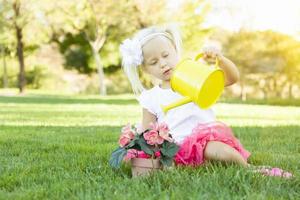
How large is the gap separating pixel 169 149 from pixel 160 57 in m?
0.70

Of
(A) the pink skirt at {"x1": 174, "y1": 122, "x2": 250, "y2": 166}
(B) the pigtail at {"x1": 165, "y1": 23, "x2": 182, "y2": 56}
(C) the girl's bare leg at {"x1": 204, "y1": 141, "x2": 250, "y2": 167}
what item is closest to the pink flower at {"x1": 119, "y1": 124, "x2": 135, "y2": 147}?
(A) the pink skirt at {"x1": 174, "y1": 122, "x2": 250, "y2": 166}

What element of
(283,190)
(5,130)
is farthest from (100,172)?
(5,130)

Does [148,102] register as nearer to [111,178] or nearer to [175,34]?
[175,34]

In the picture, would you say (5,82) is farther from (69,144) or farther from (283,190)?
(283,190)

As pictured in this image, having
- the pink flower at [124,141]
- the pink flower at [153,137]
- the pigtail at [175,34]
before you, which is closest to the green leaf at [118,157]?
the pink flower at [124,141]

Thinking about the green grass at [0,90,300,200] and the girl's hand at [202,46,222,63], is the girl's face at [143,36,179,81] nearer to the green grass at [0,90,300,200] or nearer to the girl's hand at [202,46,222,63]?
the girl's hand at [202,46,222,63]

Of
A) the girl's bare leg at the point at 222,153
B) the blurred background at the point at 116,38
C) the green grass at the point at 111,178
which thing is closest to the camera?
the green grass at the point at 111,178

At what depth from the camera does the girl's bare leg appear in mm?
2766

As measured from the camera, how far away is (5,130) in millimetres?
5355

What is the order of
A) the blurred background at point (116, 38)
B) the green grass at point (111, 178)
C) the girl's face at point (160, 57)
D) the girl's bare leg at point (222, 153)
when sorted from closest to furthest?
1. the green grass at point (111, 178)
2. the girl's bare leg at point (222, 153)
3. the girl's face at point (160, 57)
4. the blurred background at point (116, 38)

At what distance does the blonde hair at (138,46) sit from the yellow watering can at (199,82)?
1.34 feet

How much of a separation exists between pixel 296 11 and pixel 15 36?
1260 centimetres

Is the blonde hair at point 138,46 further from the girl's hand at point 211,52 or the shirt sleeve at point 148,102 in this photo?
the girl's hand at point 211,52

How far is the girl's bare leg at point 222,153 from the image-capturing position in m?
2.77
